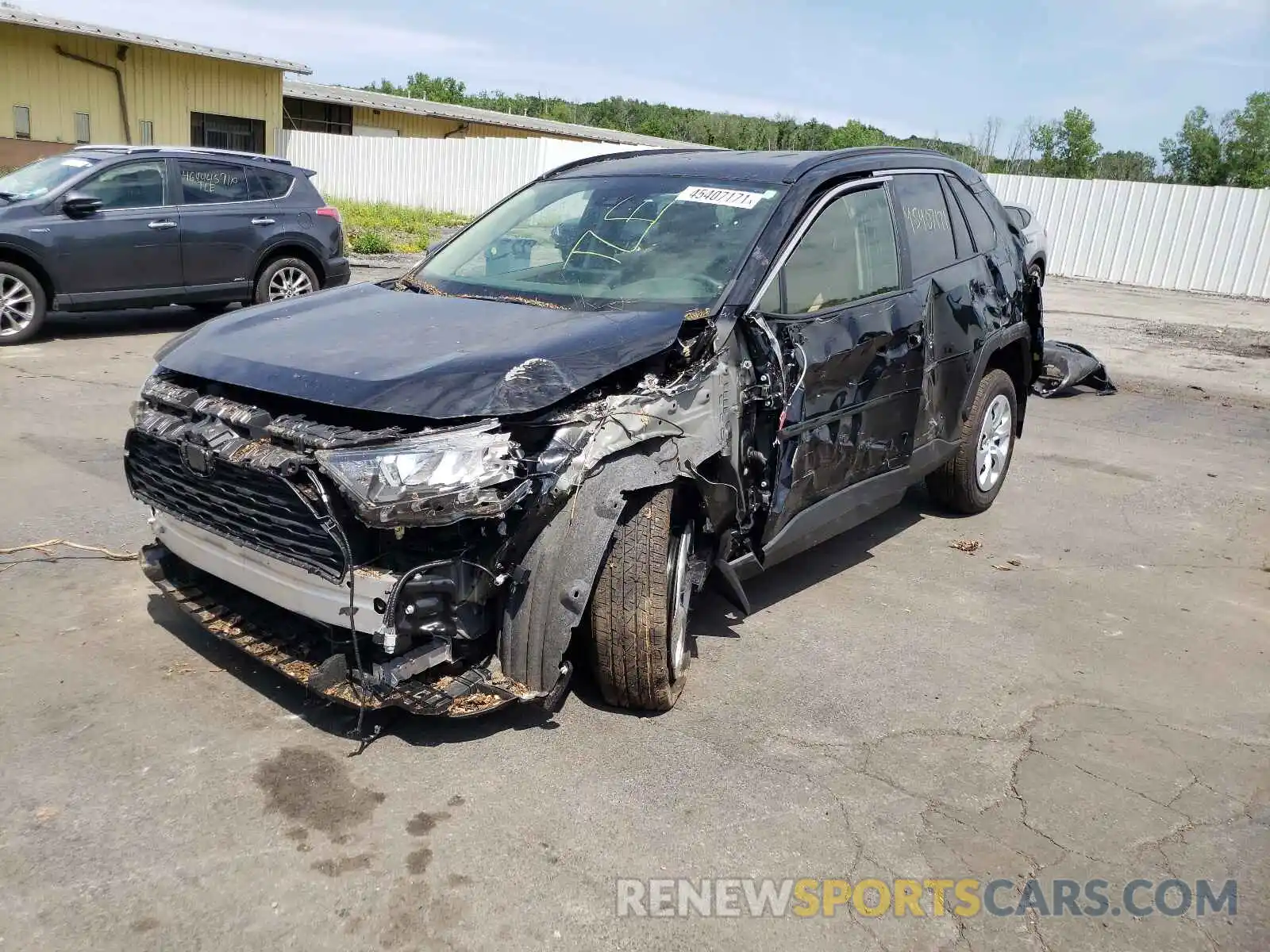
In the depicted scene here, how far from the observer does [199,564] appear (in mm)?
3746

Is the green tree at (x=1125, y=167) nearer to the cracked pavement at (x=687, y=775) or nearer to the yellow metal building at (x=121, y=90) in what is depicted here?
the yellow metal building at (x=121, y=90)

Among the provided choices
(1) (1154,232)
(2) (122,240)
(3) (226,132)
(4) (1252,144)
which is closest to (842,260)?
(2) (122,240)

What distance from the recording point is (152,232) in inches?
398

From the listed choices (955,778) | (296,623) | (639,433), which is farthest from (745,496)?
(296,623)

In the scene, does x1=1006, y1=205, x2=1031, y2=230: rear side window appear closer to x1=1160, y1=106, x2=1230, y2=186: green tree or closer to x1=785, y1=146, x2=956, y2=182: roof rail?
x1=785, y1=146, x2=956, y2=182: roof rail

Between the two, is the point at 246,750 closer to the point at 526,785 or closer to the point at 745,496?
the point at 526,785

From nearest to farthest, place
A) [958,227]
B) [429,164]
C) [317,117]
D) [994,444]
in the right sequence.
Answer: [958,227] → [994,444] → [429,164] → [317,117]

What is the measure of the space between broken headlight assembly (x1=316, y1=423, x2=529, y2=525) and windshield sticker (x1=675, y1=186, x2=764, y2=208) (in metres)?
1.95

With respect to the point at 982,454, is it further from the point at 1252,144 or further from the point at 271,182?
the point at 1252,144

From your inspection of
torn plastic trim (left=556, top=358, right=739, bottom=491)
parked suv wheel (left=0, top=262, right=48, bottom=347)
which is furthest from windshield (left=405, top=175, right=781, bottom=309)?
parked suv wheel (left=0, top=262, right=48, bottom=347)

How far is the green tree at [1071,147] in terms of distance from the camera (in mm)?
43594

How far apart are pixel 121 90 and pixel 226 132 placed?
112 inches

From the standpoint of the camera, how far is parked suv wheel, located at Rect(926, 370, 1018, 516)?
19.9 feet

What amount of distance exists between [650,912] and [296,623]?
158 cm
